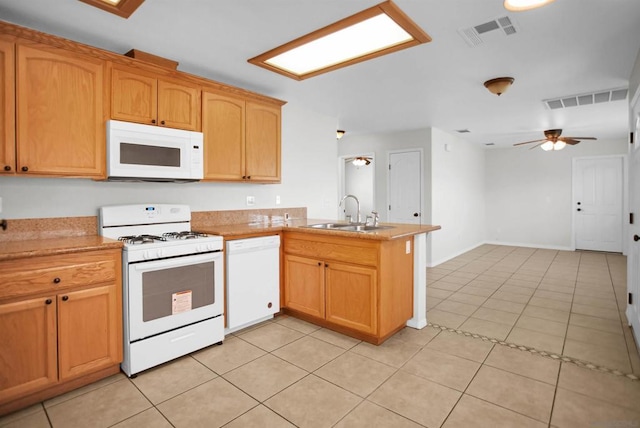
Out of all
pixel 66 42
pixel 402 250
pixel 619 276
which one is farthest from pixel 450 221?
pixel 66 42

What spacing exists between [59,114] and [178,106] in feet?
2.79

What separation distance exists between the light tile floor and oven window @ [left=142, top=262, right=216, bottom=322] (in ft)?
1.35

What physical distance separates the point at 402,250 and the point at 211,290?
1639 millimetres

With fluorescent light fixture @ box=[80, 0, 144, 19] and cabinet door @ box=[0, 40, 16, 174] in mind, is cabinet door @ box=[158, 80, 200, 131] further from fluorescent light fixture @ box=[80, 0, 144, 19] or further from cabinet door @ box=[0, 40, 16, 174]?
cabinet door @ box=[0, 40, 16, 174]

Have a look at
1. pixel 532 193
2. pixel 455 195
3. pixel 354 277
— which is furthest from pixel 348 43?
pixel 532 193

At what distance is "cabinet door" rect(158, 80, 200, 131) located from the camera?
281 centimetres

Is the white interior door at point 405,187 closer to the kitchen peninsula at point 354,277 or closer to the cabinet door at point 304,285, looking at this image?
the kitchen peninsula at point 354,277

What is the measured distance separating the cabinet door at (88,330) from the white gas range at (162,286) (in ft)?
0.25

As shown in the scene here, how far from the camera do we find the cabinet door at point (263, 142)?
3492mm

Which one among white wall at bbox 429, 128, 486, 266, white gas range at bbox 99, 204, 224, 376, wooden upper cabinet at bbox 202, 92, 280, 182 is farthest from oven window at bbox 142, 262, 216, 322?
white wall at bbox 429, 128, 486, 266

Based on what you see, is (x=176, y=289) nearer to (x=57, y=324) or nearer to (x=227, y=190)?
(x=57, y=324)

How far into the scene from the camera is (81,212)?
105 inches

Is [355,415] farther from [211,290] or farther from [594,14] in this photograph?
[594,14]

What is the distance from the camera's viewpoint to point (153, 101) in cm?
275
